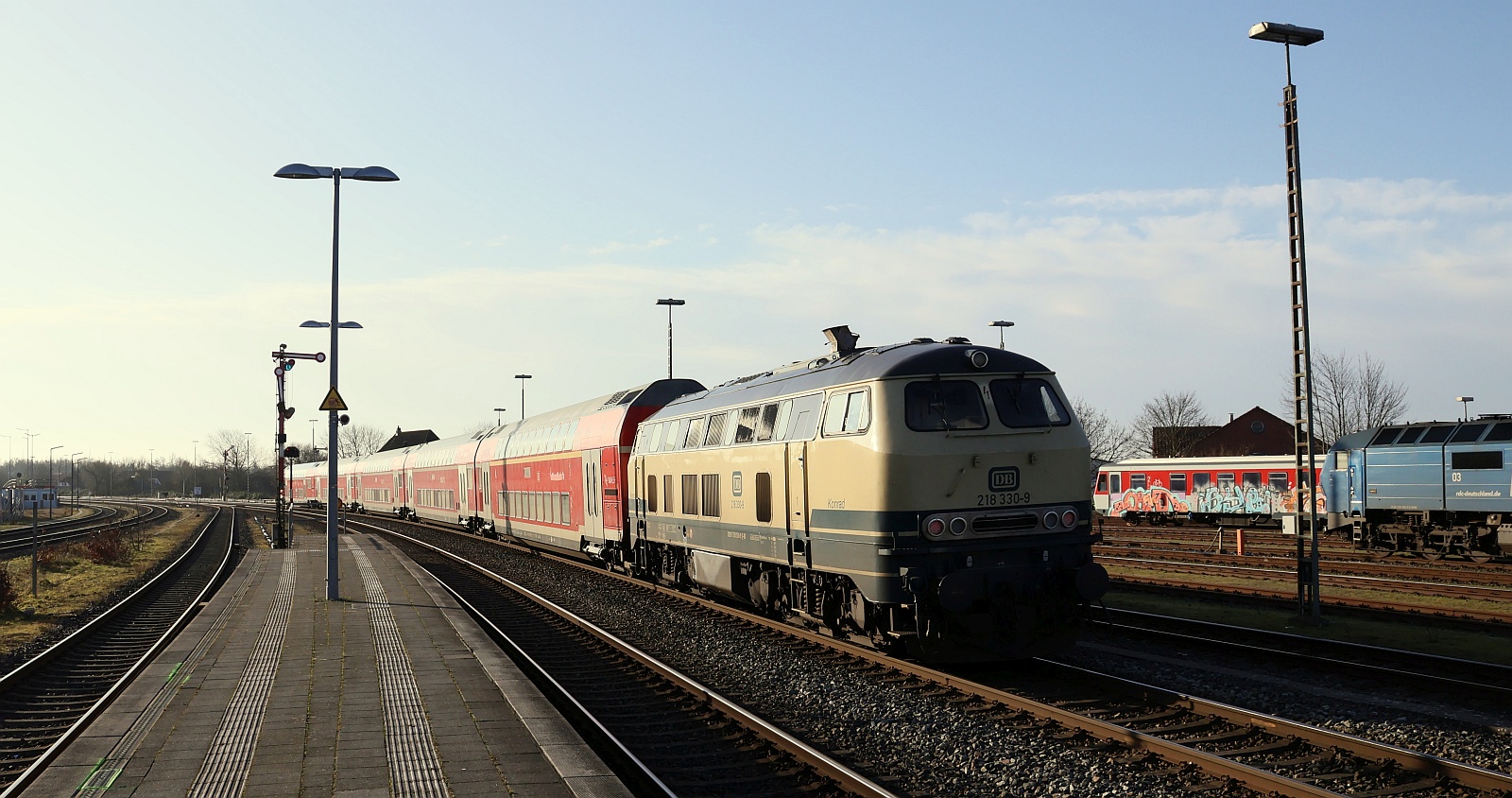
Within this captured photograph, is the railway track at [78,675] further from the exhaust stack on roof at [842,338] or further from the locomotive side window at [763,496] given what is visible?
the exhaust stack on roof at [842,338]

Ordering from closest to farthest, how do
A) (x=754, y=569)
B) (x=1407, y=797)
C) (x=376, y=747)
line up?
(x=1407, y=797) < (x=376, y=747) < (x=754, y=569)

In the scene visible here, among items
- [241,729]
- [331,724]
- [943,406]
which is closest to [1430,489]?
[943,406]

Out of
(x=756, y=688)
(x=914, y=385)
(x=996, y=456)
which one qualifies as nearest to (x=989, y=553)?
(x=996, y=456)

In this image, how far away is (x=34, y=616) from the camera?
69.1ft

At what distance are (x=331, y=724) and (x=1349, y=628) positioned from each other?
13.6 metres

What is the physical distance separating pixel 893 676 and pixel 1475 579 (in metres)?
16.4

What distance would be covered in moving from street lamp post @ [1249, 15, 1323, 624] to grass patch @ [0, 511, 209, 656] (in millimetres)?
19060

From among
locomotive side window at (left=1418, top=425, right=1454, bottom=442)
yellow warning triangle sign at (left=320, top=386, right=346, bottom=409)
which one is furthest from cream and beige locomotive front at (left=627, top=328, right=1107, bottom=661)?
locomotive side window at (left=1418, top=425, right=1454, bottom=442)

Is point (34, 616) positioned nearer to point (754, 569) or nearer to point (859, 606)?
point (754, 569)

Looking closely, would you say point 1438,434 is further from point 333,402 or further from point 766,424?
point 333,402

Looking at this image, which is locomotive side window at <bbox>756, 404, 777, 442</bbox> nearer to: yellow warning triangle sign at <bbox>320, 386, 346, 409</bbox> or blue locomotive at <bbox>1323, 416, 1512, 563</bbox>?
yellow warning triangle sign at <bbox>320, 386, 346, 409</bbox>

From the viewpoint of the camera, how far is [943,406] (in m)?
12.4

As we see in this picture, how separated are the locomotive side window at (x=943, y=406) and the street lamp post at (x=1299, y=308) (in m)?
6.21

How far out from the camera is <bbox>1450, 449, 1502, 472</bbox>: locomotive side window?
27109 millimetres
